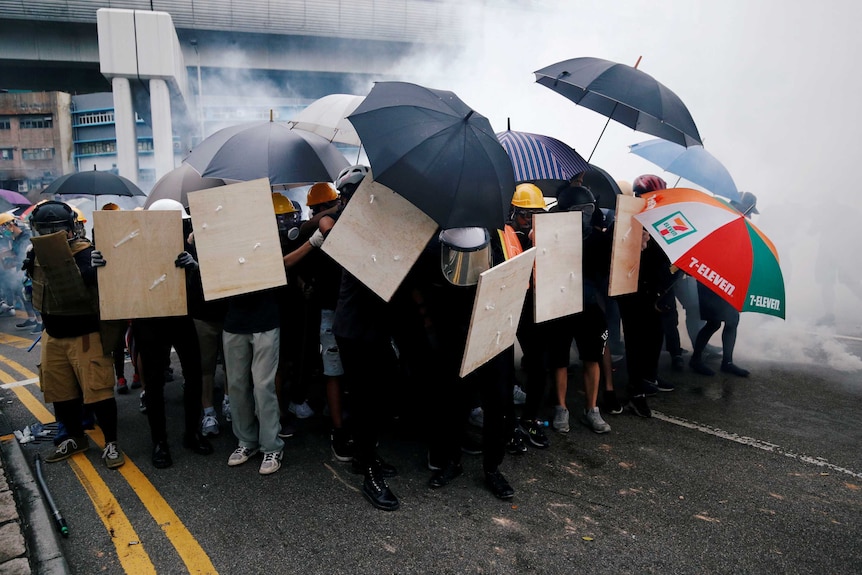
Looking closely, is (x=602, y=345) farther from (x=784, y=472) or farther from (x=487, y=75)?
(x=487, y=75)

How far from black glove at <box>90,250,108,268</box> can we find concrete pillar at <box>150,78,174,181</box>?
1296cm

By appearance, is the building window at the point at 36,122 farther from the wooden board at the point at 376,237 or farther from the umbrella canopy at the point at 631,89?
the wooden board at the point at 376,237

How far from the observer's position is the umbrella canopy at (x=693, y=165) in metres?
5.33

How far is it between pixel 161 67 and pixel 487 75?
882 cm

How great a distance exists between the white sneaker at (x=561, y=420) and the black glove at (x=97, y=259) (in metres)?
3.32

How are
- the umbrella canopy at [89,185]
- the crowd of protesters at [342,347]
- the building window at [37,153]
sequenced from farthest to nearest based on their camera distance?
the building window at [37,153], the umbrella canopy at [89,185], the crowd of protesters at [342,347]

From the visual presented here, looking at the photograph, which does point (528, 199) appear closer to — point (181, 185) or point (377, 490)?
point (377, 490)

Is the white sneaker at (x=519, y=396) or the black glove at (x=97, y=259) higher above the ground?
the black glove at (x=97, y=259)

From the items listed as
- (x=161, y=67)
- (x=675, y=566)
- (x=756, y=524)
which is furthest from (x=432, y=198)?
(x=161, y=67)

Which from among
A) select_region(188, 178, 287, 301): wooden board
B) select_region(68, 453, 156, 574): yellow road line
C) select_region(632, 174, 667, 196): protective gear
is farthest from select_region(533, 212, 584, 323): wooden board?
select_region(68, 453, 156, 574): yellow road line

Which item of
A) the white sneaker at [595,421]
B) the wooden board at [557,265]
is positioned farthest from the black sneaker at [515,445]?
the wooden board at [557,265]

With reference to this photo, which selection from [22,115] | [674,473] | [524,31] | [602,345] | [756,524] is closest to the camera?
[756,524]

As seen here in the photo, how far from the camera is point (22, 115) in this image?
1719 inches

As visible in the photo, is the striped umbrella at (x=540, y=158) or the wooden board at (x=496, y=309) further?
the striped umbrella at (x=540, y=158)
